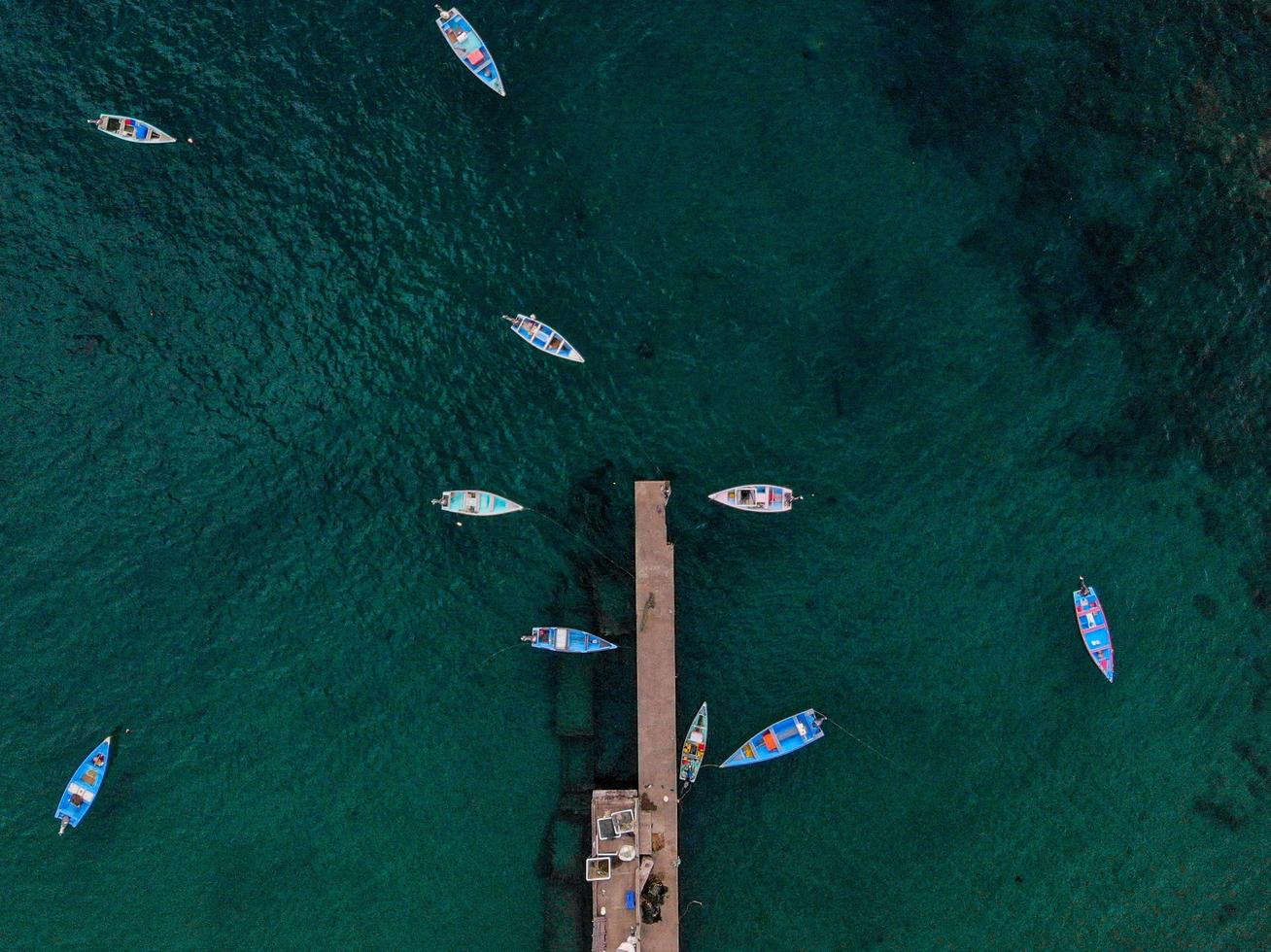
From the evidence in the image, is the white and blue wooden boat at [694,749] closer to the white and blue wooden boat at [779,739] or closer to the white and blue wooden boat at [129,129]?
the white and blue wooden boat at [779,739]

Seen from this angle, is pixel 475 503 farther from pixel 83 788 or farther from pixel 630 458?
pixel 83 788

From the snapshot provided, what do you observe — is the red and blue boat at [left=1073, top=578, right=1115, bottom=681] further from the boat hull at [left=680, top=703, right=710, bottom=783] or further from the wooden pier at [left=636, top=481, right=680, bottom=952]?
the wooden pier at [left=636, top=481, right=680, bottom=952]

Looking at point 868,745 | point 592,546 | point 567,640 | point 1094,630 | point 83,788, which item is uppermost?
point 592,546

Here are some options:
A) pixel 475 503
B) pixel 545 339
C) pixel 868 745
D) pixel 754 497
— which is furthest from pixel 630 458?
pixel 868 745

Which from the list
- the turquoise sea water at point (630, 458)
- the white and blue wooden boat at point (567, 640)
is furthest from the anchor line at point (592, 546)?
the white and blue wooden boat at point (567, 640)

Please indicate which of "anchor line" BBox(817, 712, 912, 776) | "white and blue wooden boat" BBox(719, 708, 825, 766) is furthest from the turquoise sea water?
"white and blue wooden boat" BBox(719, 708, 825, 766)

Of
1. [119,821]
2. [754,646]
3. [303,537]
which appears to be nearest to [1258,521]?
[754,646]
